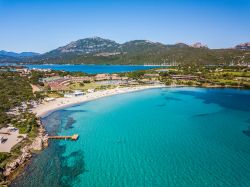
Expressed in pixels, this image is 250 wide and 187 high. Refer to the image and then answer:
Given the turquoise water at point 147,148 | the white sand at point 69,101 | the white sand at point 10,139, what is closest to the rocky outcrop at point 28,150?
the turquoise water at point 147,148

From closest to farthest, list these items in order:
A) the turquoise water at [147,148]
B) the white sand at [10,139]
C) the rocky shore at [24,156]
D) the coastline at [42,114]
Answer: the turquoise water at [147,148]
the rocky shore at [24,156]
the coastline at [42,114]
the white sand at [10,139]

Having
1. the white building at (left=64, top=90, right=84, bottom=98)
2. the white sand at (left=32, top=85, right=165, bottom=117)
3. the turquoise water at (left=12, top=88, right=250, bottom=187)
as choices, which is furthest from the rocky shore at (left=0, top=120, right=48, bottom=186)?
the white building at (left=64, top=90, right=84, bottom=98)

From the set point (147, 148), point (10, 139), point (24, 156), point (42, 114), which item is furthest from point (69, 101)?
point (147, 148)

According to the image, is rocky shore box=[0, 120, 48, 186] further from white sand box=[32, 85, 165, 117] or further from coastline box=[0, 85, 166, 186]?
white sand box=[32, 85, 165, 117]

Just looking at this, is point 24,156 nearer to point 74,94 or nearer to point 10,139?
point 10,139

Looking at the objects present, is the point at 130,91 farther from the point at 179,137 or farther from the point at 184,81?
the point at 179,137

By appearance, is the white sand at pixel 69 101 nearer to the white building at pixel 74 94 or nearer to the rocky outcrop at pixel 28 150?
the white building at pixel 74 94
